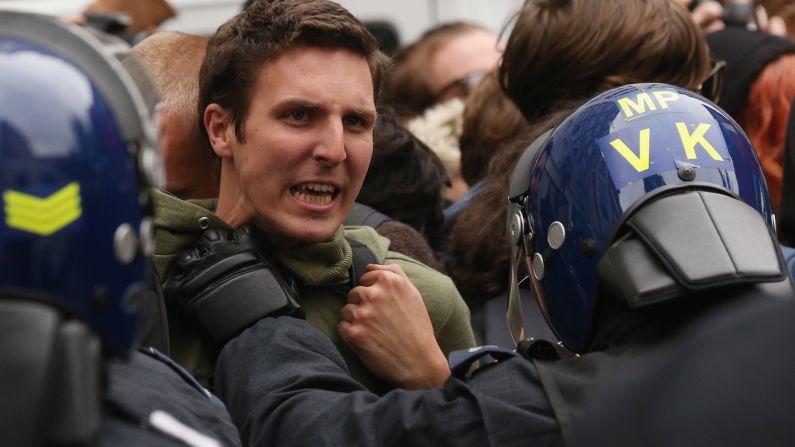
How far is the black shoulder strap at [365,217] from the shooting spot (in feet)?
11.7

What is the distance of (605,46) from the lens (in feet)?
11.4

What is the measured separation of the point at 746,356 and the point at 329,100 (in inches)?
69.3

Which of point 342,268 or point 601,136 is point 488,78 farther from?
point 601,136

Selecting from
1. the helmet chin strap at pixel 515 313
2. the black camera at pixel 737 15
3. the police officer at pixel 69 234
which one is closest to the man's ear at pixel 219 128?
the helmet chin strap at pixel 515 313

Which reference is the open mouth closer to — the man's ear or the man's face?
the man's face

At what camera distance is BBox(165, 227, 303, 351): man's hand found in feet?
8.83

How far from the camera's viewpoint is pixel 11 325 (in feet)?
4.79

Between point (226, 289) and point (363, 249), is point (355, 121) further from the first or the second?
point (226, 289)

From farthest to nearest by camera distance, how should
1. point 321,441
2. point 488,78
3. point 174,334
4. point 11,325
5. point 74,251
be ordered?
1. point 488,78
2. point 174,334
3. point 321,441
4. point 74,251
5. point 11,325

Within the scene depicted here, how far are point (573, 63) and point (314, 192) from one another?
37.8 inches

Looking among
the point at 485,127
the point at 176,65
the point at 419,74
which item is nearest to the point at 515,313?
the point at 176,65

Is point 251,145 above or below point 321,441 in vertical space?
above

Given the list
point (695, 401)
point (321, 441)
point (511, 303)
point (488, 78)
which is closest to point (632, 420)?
point (695, 401)

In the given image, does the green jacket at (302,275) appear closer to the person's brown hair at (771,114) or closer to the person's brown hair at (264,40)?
the person's brown hair at (264,40)
